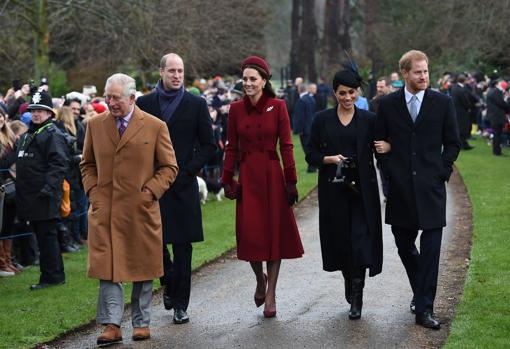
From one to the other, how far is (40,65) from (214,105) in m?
6.12

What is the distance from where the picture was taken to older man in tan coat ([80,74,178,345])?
8.23m

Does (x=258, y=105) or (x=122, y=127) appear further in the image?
(x=258, y=105)

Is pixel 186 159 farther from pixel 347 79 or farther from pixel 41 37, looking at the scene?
pixel 41 37

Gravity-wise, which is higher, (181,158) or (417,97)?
(417,97)

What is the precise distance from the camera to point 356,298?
29.5 ft

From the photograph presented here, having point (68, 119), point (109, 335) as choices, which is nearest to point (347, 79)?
point (109, 335)

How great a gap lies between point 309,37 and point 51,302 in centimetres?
4339

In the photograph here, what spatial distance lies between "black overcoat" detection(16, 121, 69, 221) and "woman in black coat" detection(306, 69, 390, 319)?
315 centimetres

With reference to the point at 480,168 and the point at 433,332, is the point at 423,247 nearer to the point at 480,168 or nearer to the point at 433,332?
the point at 433,332

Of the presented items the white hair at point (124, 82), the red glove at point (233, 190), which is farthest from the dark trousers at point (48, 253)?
the white hair at point (124, 82)

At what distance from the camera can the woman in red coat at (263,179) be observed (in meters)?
9.19

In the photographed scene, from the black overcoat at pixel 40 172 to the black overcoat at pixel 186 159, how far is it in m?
2.31

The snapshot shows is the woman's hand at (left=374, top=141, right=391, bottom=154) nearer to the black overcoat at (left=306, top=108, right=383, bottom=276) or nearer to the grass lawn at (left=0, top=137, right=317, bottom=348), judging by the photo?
the black overcoat at (left=306, top=108, right=383, bottom=276)

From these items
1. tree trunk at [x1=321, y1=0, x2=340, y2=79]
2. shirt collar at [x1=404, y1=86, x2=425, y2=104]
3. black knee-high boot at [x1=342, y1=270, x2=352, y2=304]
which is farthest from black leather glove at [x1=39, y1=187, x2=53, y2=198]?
tree trunk at [x1=321, y1=0, x2=340, y2=79]
